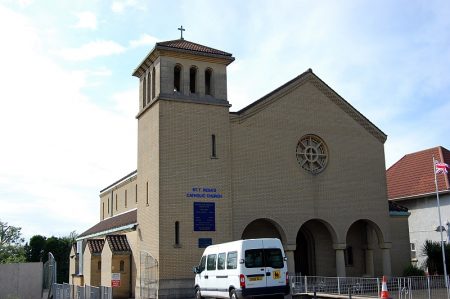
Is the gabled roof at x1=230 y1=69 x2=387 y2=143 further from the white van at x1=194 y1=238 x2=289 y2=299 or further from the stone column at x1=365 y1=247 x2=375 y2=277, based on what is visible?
the white van at x1=194 y1=238 x2=289 y2=299

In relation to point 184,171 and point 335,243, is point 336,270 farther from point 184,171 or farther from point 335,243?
point 184,171

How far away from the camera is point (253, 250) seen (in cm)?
2044

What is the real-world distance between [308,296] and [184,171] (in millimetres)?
9057

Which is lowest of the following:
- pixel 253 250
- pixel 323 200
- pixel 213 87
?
pixel 253 250

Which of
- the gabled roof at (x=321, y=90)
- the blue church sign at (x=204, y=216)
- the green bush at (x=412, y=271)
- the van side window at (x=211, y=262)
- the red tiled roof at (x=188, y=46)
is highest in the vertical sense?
the red tiled roof at (x=188, y=46)

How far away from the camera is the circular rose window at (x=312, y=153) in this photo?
32.0m

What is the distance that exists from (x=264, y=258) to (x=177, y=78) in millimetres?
13252

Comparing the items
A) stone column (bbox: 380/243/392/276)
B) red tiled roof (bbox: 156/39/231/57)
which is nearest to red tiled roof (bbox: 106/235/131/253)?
red tiled roof (bbox: 156/39/231/57)

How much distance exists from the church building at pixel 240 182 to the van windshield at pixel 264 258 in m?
7.92

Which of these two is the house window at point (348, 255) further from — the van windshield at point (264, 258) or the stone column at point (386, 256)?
the van windshield at point (264, 258)

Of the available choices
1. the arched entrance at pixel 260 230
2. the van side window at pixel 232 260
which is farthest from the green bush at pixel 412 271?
the van side window at pixel 232 260

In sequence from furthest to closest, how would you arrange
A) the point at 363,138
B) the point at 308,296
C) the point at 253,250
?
1. the point at 363,138
2. the point at 308,296
3. the point at 253,250

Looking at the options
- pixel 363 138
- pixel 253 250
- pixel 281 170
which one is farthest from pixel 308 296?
pixel 363 138

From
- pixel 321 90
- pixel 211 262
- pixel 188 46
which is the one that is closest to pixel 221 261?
pixel 211 262
